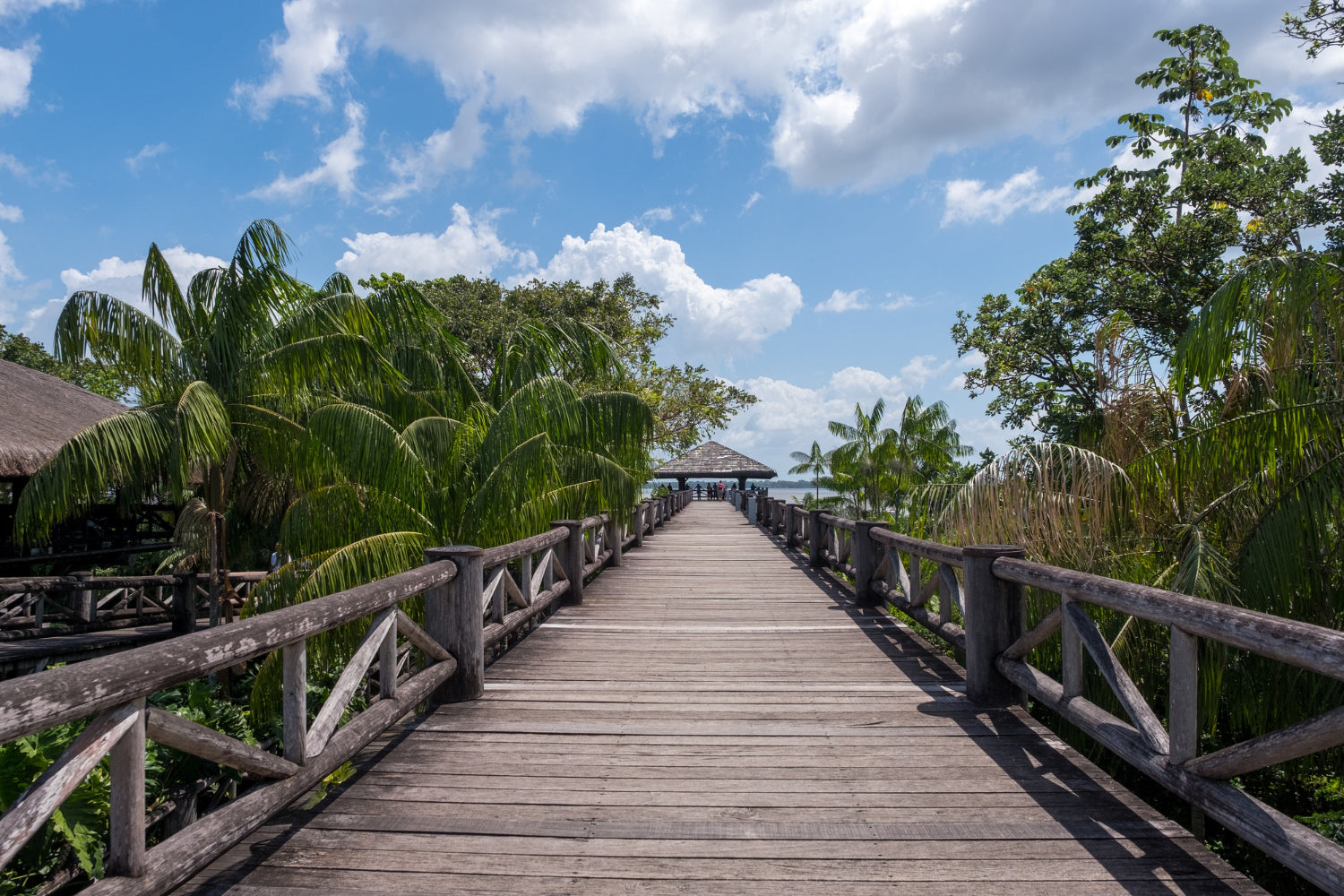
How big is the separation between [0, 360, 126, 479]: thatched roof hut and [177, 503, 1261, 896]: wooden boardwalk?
11552 millimetres

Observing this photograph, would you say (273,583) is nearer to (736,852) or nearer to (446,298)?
(736,852)

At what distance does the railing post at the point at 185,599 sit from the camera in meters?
12.7

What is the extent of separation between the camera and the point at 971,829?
3014mm

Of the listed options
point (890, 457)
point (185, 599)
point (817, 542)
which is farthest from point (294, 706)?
point (890, 457)

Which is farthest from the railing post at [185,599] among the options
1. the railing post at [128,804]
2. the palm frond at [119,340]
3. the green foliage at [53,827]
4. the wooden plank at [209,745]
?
the railing post at [128,804]

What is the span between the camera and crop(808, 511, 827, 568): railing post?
38.0 feet

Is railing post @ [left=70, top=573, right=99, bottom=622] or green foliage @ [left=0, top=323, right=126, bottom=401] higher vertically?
green foliage @ [left=0, top=323, right=126, bottom=401]

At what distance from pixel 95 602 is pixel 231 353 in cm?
625

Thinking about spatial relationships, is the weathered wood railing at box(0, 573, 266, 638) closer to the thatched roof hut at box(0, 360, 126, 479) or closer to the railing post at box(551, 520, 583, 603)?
the thatched roof hut at box(0, 360, 126, 479)

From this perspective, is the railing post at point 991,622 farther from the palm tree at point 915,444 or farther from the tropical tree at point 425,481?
the palm tree at point 915,444

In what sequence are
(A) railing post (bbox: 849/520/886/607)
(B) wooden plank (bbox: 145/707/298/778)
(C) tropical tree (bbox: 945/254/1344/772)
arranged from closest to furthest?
(B) wooden plank (bbox: 145/707/298/778), (C) tropical tree (bbox: 945/254/1344/772), (A) railing post (bbox: 849/520/886/607)

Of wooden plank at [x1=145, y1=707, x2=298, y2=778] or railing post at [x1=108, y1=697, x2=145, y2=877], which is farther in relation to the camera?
wooden plank at [x1=145, y1=707, x2=298, y2=778]

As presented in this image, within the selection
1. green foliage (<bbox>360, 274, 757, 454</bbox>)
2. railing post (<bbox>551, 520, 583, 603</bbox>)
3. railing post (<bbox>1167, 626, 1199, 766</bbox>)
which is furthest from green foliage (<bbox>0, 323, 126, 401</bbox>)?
railing post (<bbox>1167, 626, 1199, 766</bbox>)

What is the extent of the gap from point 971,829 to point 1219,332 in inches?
143
